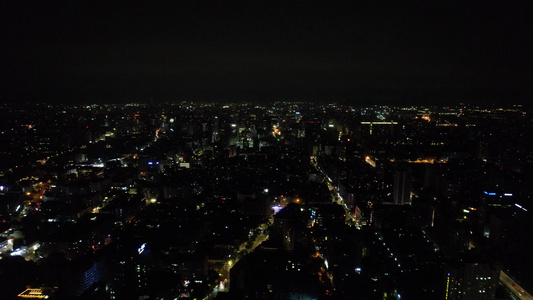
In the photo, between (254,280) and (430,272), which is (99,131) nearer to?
(254,280)

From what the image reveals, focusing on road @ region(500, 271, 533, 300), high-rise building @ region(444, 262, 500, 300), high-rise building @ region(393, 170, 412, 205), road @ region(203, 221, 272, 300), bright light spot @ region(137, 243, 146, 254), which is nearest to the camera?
high-rise building @ region(444, 262, 500, 300)

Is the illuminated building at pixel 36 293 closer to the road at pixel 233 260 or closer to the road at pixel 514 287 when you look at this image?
the road at pixel 233 260

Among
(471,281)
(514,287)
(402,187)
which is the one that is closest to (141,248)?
(471,281)

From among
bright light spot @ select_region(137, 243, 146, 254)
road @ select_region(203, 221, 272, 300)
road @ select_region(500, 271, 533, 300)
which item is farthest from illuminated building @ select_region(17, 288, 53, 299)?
road @ select_region(500, 271, 533, 300)

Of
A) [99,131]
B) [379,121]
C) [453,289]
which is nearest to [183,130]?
[99,131]

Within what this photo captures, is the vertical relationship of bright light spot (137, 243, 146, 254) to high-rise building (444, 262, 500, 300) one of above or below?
below

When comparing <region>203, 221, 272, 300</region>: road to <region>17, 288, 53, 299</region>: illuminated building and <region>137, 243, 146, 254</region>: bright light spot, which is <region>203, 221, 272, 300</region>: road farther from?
<region>17, 288, 53, 299</region>: illuminated building

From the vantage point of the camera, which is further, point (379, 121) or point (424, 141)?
point (379, 121)

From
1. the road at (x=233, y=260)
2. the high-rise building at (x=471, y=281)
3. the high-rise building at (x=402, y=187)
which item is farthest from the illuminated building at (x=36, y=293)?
the high-rise building at (x=402, y=187)
